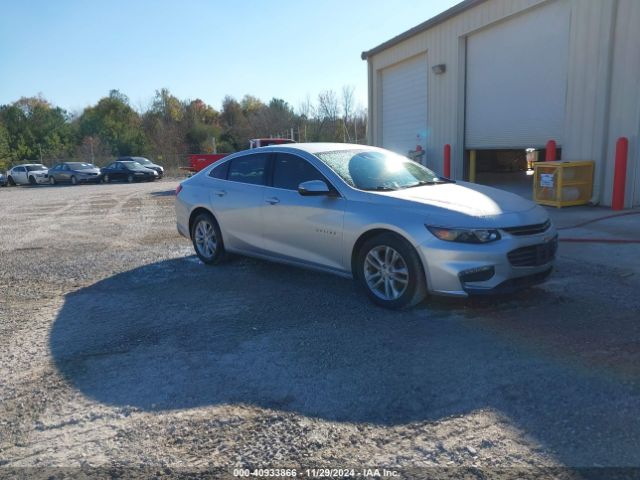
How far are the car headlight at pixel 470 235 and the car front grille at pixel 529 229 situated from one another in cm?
15

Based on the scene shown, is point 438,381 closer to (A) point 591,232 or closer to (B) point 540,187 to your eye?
(A) point 591,232

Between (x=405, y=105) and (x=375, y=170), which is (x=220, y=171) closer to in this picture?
(x=375, y=170)

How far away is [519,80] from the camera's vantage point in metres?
13.0

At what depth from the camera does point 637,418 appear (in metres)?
2.88

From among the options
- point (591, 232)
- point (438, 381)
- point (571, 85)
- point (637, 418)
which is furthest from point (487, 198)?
point (571, 85)

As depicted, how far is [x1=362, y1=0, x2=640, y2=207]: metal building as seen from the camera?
407 inches

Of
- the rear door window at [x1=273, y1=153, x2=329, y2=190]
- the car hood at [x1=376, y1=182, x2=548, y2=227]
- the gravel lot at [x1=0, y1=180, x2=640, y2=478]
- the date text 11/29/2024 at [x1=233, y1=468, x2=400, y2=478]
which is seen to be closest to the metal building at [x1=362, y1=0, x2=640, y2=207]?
the gravel lot at [x1=0, y1=180, x2=640, y2=478]

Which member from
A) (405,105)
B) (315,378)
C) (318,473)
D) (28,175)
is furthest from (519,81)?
(28,175)

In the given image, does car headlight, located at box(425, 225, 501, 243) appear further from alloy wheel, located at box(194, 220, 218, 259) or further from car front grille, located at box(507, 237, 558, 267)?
alloy wheel, located at box(194, 220, 218, 259)

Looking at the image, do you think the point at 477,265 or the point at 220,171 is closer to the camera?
the point at 477,265

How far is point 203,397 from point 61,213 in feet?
43.1

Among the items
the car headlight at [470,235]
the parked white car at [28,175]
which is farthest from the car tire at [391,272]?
the parked white car at [28,175]

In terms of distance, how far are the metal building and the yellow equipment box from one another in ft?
0.68

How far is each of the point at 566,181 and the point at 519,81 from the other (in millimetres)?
3500
